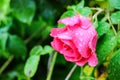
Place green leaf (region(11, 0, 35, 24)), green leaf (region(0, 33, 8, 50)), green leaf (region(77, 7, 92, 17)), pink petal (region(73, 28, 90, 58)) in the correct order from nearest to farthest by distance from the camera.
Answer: pink petal (region(73, 28, 90, 58)) < green leaf (region(77, 7, 92, 17)) < green leaf (region(11, 0, 35, 24)) < green leaf (region(0, 33, 8, 50))

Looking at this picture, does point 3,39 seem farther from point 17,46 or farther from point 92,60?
point 92,60

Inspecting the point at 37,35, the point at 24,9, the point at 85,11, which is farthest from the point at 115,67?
the point at 37,35

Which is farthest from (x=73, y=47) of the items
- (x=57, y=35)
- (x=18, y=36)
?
(x=18, y=36)

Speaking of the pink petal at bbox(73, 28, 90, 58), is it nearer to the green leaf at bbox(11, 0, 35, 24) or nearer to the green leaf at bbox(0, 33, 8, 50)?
the green leaf at bbox(11, 0, 35, 24)

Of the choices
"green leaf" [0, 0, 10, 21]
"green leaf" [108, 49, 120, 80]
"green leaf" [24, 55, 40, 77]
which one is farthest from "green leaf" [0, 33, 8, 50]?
"green leaf" [108, 49, 120, 80]

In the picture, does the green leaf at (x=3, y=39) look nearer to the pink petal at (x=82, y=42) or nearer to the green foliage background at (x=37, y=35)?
the green foliage background at (x=37, y=35)

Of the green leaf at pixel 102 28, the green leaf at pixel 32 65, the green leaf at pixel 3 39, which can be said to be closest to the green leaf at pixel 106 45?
the green leaf at pixel 102 28

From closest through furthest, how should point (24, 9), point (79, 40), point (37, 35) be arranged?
point (79, 40)
point (24, 9)
point (37, 35)
